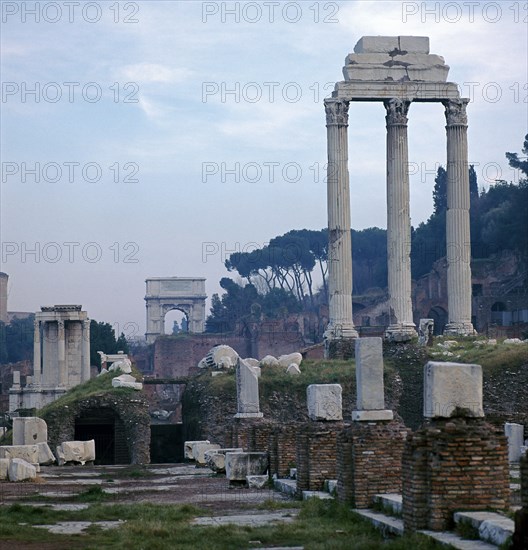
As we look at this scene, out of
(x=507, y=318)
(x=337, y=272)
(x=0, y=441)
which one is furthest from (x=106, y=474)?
(x=507, y=318)

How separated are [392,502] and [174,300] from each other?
4054 inches

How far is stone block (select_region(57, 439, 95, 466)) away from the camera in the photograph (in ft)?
94.3

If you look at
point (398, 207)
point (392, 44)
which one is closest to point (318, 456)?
point (398, 207)

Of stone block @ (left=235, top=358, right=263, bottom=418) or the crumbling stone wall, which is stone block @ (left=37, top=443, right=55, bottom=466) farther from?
stone block @ (left=235, top=358, right=263, bottom=418)

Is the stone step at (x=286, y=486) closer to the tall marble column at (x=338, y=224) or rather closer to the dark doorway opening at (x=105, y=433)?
the dark doorway opening at (x=105, y=433)

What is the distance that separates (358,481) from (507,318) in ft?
164

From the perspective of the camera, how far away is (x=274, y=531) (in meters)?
12.5

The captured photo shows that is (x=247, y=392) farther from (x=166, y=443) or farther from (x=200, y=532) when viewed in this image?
(x=166, y=443)

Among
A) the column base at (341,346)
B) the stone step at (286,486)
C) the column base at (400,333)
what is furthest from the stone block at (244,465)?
the column base at (341,346)

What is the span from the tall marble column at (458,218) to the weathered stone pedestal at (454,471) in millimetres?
27182

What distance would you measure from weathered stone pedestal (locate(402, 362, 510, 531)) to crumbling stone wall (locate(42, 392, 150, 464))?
20661 millimetres

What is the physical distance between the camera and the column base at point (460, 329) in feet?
124

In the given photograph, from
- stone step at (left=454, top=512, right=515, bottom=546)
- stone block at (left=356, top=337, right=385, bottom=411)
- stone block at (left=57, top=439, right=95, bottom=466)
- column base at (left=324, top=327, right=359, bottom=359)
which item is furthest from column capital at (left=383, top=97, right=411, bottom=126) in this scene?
stone step at (left=454, top=512, right=515, bottom=546)

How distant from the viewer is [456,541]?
10.0 meters
